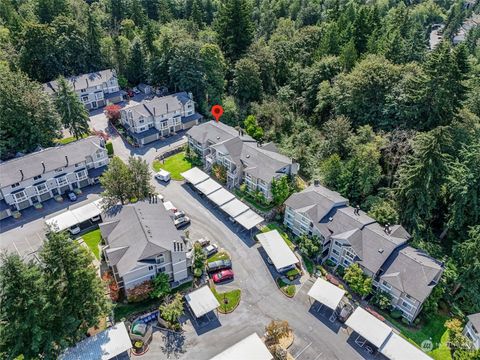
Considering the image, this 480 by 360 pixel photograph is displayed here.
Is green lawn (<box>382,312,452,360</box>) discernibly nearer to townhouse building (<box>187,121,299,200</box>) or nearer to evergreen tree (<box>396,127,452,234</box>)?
evergreen tree (<box>396,127,452,234</box>)

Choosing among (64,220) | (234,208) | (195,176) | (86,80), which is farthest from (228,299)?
(86,80)

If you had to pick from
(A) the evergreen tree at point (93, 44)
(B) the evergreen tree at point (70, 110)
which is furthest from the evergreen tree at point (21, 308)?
(A) the evergreen tree at point (93, 44)

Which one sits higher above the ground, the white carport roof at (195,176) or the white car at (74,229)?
the white carport roof at (195,176)

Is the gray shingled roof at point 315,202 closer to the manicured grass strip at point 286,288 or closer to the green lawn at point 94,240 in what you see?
the manicured grass strip at point 286,288

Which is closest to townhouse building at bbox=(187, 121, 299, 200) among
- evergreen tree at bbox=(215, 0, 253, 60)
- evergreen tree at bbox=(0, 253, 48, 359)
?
evergreen tree at bbox=(215, 0, 253, 60)

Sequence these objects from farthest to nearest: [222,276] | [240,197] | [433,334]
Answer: [240,197] → [222,276] → [433,334]

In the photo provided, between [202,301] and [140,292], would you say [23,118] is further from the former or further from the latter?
[202,301]
